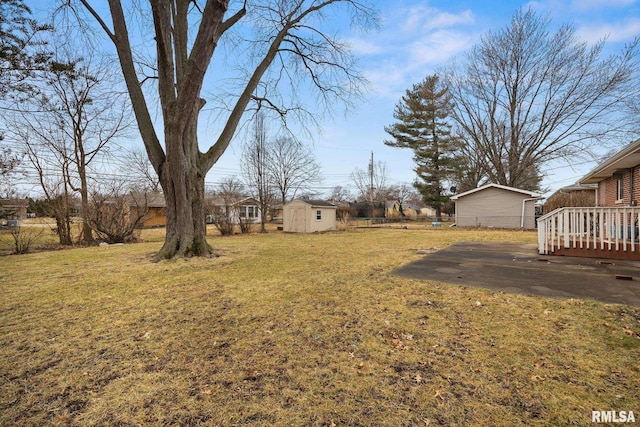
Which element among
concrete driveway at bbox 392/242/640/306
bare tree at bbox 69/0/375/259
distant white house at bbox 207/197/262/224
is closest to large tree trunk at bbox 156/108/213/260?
bare tree at bbox 69/0/375/259

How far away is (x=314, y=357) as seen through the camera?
2.47 metres

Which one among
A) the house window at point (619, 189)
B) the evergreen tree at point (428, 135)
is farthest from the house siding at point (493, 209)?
the house window at point (619, 189)

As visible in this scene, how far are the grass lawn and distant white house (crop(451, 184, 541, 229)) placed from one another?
774 inches

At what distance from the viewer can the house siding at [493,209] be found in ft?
65.5

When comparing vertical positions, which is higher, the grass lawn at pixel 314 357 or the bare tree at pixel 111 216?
the bare tree at pixel 111 216

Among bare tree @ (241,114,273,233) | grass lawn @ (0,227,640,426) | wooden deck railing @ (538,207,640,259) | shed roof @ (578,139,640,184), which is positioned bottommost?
grass lawn @ (0,227,640,426)

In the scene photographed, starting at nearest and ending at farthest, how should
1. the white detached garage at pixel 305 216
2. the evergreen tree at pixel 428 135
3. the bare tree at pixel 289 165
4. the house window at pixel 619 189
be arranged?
1. the house window at pixel 619 189
2. the white detached garage at pixel 305 216
3. the bare tree at pixel 289 165
4. the evergreen tree at pixel 428 135

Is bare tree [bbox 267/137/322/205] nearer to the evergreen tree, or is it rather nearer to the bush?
the evergreen tree

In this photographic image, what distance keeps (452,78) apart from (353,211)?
14.5 metres

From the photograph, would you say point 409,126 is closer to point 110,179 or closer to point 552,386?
point 110,179

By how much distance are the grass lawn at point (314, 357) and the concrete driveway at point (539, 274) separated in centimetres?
48

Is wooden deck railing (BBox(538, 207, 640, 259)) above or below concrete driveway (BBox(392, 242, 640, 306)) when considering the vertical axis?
above

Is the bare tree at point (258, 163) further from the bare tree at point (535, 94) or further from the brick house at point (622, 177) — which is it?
the brick house at point (622, 177)

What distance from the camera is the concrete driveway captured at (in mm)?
4004
